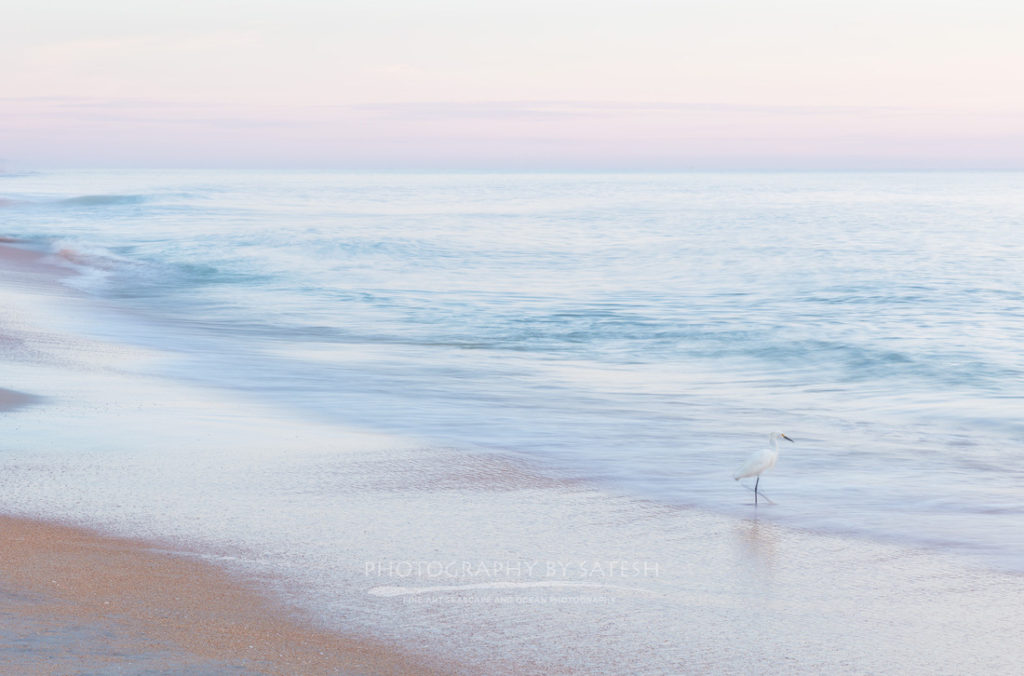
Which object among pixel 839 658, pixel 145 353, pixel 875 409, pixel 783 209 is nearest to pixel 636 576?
pixel 839 658

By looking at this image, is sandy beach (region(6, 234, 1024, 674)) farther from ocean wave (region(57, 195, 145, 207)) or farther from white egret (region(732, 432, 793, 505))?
ocean wave (region(57, 195, 145, 207))

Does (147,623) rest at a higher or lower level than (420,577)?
higher

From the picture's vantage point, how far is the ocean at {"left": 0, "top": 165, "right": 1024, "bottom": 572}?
21.9ft

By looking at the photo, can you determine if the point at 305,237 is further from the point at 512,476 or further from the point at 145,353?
the point at 512,476

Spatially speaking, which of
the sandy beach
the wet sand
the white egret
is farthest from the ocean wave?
the wet sand

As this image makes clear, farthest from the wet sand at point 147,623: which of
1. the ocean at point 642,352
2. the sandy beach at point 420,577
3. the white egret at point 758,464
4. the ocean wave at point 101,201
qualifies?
the ocean wave at point 101,201

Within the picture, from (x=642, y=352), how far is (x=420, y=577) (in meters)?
8.46

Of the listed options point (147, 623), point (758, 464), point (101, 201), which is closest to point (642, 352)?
point (758, 464)

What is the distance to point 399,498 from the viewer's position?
5816 millimetres

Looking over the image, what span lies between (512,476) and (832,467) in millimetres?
2193

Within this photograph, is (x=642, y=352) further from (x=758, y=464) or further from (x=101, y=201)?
(x=101, y=201)

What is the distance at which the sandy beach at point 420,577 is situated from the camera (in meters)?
3.76

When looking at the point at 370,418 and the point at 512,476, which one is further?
the point at 370,418

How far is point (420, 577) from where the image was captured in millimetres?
4531
